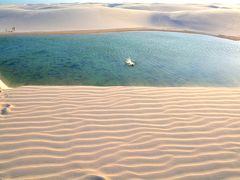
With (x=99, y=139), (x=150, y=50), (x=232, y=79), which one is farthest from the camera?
(x=150, y=50)

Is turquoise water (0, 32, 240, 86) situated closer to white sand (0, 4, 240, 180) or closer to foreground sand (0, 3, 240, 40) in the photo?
white sand (0, 4, 240, 180)

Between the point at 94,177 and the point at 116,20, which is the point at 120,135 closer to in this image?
the point at 94,177

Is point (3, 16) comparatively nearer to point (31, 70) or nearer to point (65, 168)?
point (31, 70)

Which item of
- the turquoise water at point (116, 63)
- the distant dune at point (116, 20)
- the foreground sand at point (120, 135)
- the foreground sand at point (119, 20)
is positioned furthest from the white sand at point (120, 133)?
the distant dune at point (116, 20)

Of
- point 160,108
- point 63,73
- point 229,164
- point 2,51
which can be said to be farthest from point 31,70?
point 229,164

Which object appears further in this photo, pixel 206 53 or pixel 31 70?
pixel 206 53
